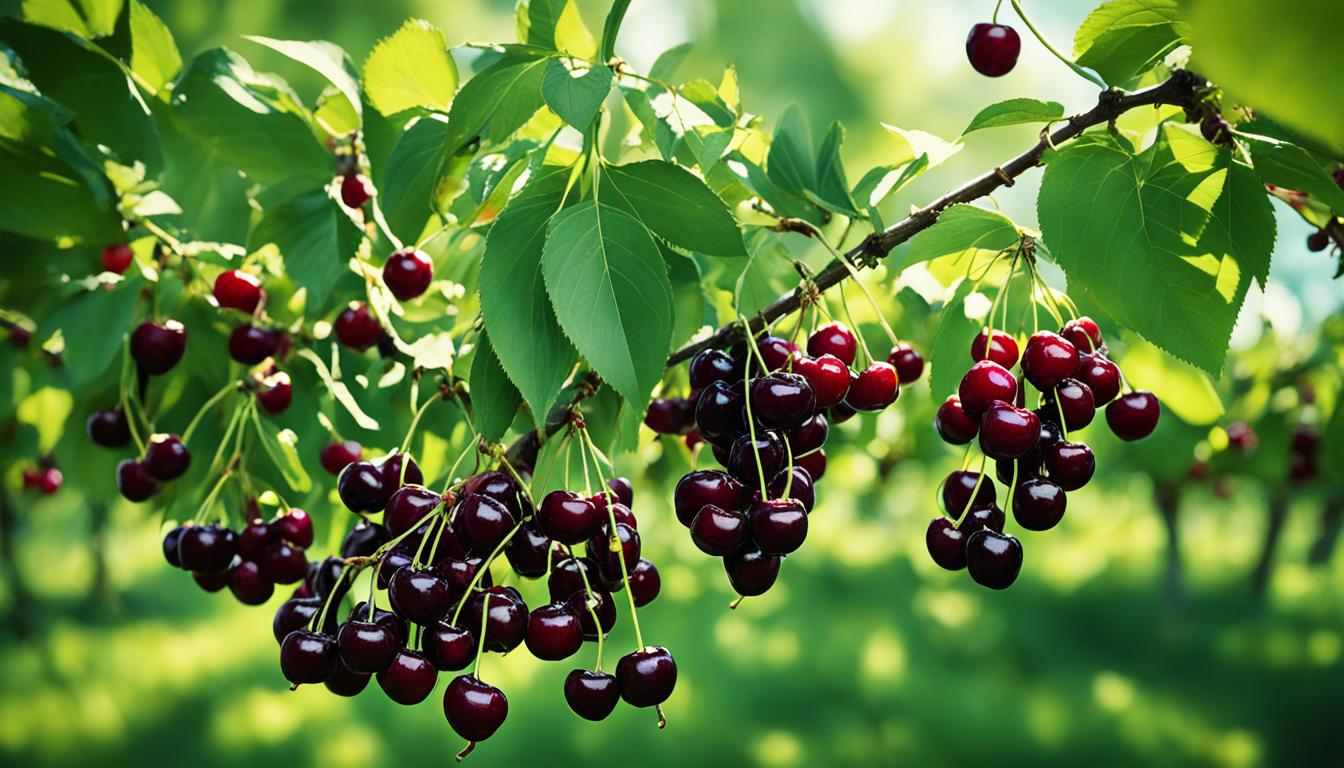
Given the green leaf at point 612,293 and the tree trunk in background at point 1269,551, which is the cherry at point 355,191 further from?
the tree trunk in background at point 1269,551

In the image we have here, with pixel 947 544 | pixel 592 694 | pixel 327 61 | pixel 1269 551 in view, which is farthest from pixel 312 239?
pixel 1269 551

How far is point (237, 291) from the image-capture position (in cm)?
125

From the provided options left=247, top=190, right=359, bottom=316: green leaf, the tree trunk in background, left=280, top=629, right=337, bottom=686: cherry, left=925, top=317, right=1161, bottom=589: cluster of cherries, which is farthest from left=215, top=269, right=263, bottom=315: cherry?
the tree trunk in background

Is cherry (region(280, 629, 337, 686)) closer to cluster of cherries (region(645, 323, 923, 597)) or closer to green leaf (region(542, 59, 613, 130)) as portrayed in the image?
cluster of cherries (region(645, 323, 923, 597))

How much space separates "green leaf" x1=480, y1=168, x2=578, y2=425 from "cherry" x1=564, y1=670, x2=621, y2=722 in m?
0.19

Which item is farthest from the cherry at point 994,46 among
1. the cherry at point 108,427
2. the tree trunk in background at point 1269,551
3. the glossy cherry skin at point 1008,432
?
the tree trunk in background at point 1269,551

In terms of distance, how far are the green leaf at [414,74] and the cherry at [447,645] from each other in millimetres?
552

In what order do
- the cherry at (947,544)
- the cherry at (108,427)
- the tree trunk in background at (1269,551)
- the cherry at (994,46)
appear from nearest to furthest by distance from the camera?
the cherry at (947,544) < the cherry at (994,46) < the cherry at (108,427) < the tree trunk in background at (1269,551)

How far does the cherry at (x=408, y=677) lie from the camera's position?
75 centimetres

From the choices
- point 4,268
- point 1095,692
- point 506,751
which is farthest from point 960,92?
point 4,268

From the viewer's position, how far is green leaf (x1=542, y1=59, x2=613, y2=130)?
0.76 meters

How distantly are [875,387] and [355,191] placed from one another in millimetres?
681

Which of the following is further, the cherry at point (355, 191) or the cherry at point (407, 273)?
the cherry at point (355, 191)

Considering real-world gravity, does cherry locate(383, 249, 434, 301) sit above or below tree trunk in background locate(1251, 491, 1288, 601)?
below
